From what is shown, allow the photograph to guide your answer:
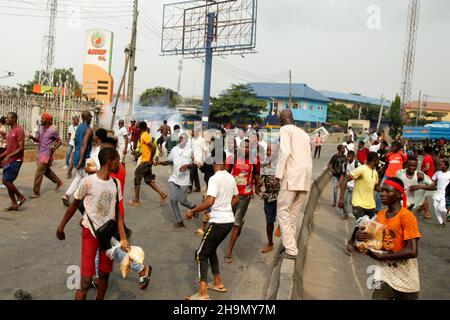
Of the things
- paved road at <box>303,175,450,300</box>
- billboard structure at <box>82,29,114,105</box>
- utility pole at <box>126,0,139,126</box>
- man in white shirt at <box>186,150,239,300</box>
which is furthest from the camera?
billboard structure at <box>82,29,114,105</box>

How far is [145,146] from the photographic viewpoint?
9406mm

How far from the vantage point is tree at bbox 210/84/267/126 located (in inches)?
1850

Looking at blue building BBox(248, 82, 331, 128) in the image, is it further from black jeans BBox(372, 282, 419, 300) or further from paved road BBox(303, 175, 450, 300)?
black jeans BBox(372, 282, 419, 300)

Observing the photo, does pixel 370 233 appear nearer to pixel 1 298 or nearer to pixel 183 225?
pixel 1 298

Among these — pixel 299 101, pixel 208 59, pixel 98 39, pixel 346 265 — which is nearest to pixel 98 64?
pixel 98 39

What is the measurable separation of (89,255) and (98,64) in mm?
31562

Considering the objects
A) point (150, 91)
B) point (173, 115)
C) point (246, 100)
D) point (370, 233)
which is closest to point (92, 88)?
point (173, 115)

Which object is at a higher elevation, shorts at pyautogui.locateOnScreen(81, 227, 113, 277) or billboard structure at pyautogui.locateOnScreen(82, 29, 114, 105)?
billboard structure at pyautogui.locateOnScreen(82, 29, 114, 105)

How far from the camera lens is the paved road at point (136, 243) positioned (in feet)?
16.9

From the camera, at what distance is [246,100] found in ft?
153

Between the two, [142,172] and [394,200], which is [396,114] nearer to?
[142,172]

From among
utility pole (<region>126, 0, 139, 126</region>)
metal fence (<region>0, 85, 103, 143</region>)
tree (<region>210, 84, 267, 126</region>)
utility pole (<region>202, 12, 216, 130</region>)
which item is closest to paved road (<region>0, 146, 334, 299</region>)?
metal fence (<region>0, 85, 103, 143</region>)

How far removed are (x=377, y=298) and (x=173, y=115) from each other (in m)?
42.1

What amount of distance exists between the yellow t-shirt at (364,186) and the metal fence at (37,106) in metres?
13.6
